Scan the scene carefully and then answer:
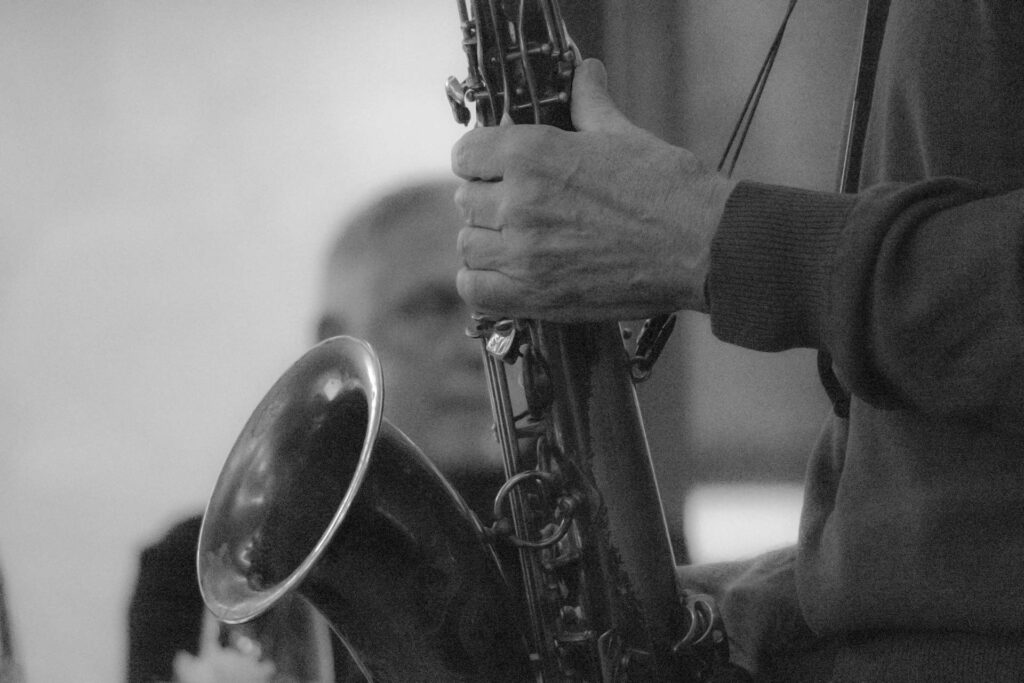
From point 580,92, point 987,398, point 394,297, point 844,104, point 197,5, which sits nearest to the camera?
point 987,398

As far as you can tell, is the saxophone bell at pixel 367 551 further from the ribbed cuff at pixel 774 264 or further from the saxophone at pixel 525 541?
the ribbed cuff at pixel 774 264

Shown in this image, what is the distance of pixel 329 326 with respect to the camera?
5.96ft

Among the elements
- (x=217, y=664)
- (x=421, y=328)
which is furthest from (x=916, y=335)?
(x=217, y=664)

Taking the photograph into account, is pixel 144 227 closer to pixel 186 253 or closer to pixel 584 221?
pixel 186 253

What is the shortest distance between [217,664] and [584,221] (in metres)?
1.36

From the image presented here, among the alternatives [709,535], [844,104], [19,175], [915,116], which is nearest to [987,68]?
[915,116]

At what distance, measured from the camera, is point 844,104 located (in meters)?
1.63

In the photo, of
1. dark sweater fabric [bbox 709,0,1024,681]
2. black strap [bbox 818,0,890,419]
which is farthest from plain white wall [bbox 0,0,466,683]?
dark sweater fabric [bbox 709,0,1024,681]

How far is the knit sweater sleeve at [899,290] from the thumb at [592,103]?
8.8 inches

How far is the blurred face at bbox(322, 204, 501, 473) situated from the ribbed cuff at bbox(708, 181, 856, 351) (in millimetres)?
1150

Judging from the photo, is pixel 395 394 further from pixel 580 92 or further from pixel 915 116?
pixel 915 116

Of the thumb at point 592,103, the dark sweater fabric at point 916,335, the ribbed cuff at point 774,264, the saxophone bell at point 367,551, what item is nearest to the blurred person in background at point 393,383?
the saxophone bell at point 367,551

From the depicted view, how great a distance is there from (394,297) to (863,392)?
1.30 meters

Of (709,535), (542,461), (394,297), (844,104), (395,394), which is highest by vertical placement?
(844,104)
